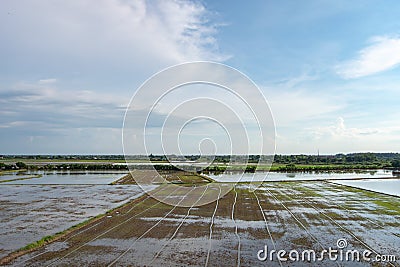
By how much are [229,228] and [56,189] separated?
1798cm

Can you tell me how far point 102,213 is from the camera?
16.0 m

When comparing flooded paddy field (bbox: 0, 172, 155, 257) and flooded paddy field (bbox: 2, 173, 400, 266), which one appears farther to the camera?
flooded paddy field (bbox: 0, 172, 155, 257)

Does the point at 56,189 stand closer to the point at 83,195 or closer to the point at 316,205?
the point at 83,195

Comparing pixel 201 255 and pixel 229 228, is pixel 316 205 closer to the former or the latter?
pixel 229 228

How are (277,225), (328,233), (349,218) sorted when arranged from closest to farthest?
1. (328,233)
2. (277,225)
3. (349,218)

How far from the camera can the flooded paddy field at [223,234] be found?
30.6 ft

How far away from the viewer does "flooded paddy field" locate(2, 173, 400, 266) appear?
30.6 ft

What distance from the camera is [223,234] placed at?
11961 mm

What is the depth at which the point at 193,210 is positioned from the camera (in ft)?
55.4

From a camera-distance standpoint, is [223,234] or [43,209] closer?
[223,234]

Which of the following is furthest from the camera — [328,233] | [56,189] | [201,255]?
[56,189]

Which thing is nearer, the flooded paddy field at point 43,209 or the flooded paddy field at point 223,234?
the flooded paddy field at point 223,234

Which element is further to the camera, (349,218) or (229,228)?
(349,218)

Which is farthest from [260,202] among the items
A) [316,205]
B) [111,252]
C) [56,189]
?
[56,189]
